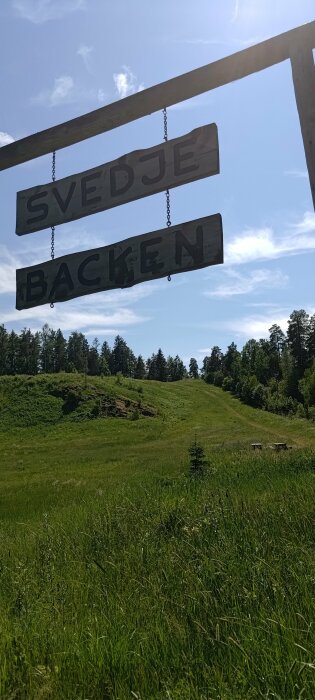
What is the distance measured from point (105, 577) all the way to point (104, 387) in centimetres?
7137

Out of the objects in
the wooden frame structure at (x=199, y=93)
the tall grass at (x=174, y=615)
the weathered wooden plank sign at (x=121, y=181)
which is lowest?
the tall grass at (x=174, y=615)

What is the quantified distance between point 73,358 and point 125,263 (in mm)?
140410

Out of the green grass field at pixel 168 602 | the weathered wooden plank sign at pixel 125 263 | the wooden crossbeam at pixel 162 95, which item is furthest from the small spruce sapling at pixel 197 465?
the wooden crossbeam at pixel 162 95

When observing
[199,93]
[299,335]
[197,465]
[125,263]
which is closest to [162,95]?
[199,93]

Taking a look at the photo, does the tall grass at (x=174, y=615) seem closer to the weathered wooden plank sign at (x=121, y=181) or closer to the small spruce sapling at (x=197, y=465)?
the weathered wooden plank sign at (x=121, y=181)

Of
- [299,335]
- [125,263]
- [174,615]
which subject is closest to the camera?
[174,615]

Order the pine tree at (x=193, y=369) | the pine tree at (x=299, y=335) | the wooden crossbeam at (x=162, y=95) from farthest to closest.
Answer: the pine tree at (x=193, y=369) → the pine tree at (x=299, y=335) → the wooden crossbeam at (x=162, y=95)

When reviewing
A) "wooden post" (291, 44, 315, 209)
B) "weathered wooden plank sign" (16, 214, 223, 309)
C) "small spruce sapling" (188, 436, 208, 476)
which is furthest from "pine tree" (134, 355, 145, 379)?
"wooden post" (291, 44, 315, 209)

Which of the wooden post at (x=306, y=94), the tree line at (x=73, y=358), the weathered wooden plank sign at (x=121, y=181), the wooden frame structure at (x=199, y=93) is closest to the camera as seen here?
the wooden post at (x=306, y=94)

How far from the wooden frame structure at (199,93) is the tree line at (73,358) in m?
118

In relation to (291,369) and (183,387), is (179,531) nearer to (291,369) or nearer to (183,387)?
(291,369)

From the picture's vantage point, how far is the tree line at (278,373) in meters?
75.4

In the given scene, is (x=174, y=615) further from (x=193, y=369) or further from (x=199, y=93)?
(x=193, y=369)

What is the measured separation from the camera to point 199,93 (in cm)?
446
